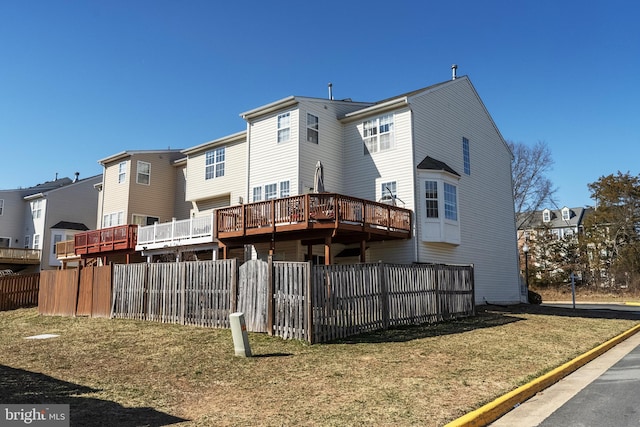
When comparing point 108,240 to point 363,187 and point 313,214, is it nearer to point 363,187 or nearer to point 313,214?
point 363,187

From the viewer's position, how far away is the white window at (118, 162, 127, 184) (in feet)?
103

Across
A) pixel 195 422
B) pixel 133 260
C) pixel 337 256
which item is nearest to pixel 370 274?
pixel 195 422

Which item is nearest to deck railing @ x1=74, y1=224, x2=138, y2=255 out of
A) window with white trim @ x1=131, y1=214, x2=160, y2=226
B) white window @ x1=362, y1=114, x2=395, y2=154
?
window with white trim @ x1=131, y1=214, x2=160, y2=226

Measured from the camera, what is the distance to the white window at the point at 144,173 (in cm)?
3094

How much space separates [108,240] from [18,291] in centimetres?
549

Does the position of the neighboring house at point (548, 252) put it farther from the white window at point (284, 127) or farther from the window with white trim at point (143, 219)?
the window with white trim at point (143, 219)

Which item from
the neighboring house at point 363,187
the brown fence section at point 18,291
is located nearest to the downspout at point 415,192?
the neighboring house at point 363,187

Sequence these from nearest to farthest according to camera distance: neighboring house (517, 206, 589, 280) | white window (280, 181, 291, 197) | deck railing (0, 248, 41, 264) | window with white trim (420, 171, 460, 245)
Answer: window with white trim (420, 171, 460, 245), white window (280, 181, 291, 197), deck railing (0, 248, 41, 264), neighboring house (517, 206, 589, 280)

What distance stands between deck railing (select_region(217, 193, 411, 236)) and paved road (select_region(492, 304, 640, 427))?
965cm

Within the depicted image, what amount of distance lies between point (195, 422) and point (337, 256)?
56.2ft

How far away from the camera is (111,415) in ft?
18.6

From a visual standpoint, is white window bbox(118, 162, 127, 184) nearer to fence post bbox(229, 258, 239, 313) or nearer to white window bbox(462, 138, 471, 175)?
white window bbox(462, 138, 471, 175)

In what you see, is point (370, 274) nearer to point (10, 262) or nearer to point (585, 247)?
point (10, 262)

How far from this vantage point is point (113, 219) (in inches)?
1243
